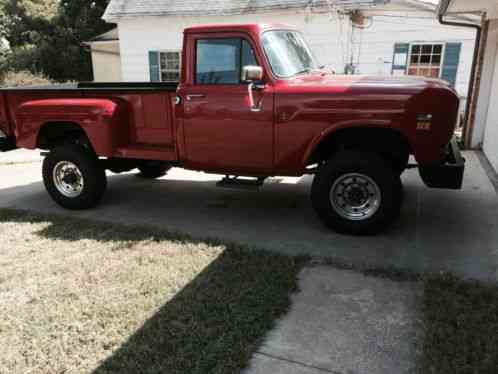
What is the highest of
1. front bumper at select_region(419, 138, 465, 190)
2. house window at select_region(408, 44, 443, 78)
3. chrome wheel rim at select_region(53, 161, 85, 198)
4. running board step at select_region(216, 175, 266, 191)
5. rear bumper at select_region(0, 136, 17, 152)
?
house window at select_region(408, 44, 443, 78)

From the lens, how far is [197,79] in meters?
4.96

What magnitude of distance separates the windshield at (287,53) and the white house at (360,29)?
712 cm

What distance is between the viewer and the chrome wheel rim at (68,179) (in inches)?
230

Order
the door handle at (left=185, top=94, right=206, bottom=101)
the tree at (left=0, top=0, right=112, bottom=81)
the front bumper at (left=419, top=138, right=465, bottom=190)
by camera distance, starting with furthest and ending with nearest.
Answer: the tree at (left=0, top=0, right=112, bottom=81) < the door handle at (left=185, top=94, right=206, bottom=101) < the front bumper at (left=419, top=138, right=465, bottom=190)

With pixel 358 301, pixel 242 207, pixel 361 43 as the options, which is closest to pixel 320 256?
pixel 358 301

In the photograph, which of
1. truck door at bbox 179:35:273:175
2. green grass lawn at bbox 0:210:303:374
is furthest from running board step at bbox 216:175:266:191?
green grass lawn at bbox 0:210:303:374

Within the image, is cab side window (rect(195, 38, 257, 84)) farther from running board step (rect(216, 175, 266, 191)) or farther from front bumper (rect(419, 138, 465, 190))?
front bumper (rect(419, 138, 465, 190))

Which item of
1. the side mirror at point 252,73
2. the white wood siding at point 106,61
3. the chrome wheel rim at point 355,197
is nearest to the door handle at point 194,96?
the side mirror at point 252,73

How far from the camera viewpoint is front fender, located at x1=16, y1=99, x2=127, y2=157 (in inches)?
208

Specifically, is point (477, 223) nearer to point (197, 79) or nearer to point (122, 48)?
point (197, 79)

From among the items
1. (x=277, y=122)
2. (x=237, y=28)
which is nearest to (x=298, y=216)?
(x=277, y=122)

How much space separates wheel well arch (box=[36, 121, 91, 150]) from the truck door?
172 centimetres

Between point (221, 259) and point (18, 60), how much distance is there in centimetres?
2506

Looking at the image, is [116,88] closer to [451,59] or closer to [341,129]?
[341,129]
